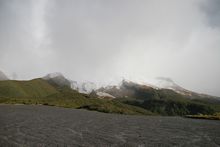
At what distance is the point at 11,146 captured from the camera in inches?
2244

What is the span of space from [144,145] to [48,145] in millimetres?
25445

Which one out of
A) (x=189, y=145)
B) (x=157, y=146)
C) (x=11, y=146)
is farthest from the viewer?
(x=189, y=145)

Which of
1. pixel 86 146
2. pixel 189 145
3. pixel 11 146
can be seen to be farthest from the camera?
pixel 189 145

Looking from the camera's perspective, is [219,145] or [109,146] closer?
[109,146]

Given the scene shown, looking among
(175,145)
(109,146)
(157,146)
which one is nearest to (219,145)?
(175,145)

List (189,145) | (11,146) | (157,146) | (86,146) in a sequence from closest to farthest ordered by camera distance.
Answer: (11,146)
(86,146)
(157,146)
(189,145)

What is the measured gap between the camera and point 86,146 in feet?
200

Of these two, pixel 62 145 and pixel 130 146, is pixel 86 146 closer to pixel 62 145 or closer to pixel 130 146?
pixel 62 145

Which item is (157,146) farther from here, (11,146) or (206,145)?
(11,146)

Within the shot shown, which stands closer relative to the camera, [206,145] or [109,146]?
[109,146]

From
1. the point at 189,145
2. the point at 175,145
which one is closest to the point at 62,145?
the point at 175,145

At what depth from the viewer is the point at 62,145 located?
2430 inches

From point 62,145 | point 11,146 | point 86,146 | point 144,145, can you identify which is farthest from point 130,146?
point 11,146

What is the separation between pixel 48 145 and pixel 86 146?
9.44 metres
